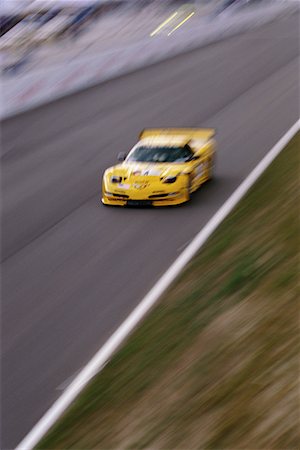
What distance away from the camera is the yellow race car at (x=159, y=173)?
15.9 metres

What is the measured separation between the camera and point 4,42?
46781mm

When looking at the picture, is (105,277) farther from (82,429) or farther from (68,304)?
(82,429)

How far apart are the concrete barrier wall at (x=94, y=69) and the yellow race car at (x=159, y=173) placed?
12.1 metres

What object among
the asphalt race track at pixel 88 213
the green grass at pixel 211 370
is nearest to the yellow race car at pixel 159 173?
the asphalt race track at pixel 88 213

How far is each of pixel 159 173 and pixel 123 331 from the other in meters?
6.65

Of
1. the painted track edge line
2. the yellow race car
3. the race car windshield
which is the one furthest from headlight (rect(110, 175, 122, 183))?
the painted track edge line

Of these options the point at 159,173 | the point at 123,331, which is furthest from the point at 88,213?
the point at 123,331

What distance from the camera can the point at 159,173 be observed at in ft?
52.6

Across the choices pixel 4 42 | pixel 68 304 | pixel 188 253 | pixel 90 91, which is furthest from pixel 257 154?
pixel 4 42

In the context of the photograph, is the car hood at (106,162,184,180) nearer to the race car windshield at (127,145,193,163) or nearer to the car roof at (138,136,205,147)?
the race car windshield at (127,145,193,163)

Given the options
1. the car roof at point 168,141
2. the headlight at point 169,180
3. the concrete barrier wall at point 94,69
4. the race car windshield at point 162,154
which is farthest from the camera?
the concrete barrier wall at point 94,69

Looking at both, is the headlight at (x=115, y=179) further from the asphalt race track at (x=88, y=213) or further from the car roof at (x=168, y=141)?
the car roof at (x=168, y=141)

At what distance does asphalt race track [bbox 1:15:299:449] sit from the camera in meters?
9.97

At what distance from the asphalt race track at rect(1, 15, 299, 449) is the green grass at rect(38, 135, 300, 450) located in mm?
812
